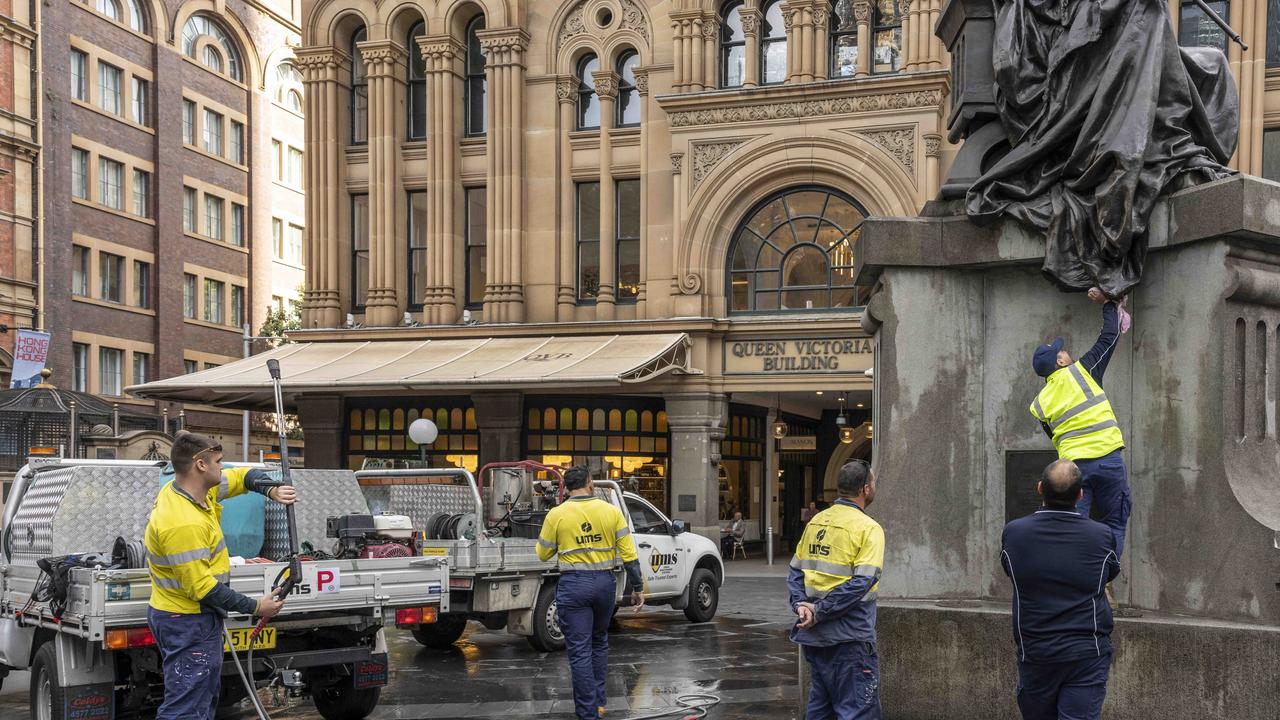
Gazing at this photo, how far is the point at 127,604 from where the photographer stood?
27.2 feet

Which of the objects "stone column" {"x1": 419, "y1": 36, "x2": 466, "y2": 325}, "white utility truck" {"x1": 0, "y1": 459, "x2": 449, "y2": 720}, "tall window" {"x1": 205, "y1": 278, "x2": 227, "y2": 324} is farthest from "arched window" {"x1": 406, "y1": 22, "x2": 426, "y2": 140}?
"tall window" {"x1": 205, "y1": 278, "x2": 227, "y2": 324}

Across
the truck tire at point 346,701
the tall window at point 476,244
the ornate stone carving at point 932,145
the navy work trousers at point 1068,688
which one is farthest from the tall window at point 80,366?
the navy work trousers at point 1068,688

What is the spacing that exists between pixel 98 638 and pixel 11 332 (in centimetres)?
3623

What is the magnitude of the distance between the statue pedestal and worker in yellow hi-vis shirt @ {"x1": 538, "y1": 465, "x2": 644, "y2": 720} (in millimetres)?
1959

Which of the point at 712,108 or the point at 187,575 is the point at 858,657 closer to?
the point at 187,575

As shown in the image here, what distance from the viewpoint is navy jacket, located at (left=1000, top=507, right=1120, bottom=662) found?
551cm

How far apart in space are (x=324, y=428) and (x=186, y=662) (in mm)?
24952

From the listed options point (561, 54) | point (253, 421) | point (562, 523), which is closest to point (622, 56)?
point (561, 54)

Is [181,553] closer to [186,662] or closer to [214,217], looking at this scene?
[186,662]

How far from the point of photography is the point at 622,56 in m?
29.7

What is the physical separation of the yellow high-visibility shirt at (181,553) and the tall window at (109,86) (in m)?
42.2

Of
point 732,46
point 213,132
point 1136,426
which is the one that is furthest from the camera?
point 213,132

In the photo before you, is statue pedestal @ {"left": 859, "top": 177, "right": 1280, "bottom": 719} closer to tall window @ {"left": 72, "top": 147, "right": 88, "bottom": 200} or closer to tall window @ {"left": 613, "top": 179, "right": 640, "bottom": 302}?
tall window @ {"left": 613, "top": 179, "right": 640, "bottom": 302}

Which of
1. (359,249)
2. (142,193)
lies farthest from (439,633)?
(142,193)
